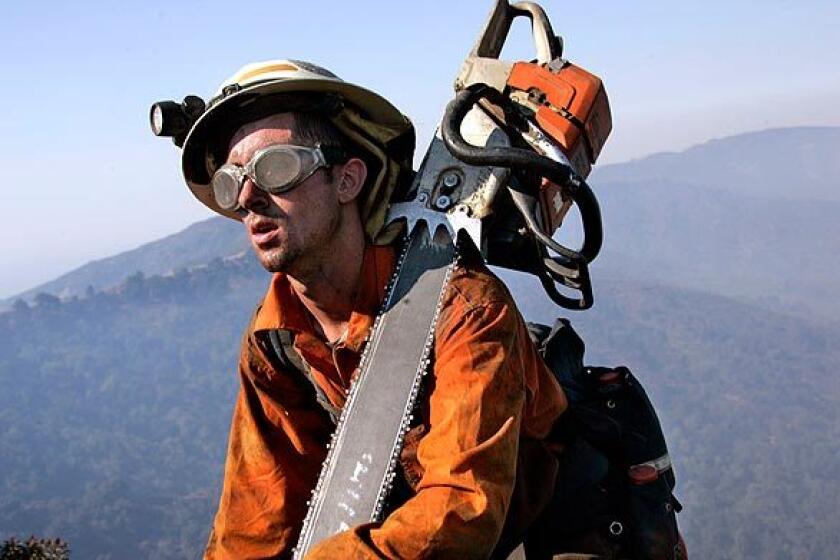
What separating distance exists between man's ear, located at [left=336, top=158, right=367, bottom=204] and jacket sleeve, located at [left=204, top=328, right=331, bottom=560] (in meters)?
0.76

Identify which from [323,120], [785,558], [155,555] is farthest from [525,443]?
[785,558]

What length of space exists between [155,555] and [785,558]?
140 m

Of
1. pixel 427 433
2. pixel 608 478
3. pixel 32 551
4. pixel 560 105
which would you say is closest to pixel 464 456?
pixel 427 433

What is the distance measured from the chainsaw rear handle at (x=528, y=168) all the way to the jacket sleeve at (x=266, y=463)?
4.02 ft

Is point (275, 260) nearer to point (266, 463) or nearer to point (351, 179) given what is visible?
point (351, 179)

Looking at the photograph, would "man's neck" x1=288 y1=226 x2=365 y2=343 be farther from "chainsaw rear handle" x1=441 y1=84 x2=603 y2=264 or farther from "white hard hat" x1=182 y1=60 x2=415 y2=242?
"chainsaw rear handle" x1=441 y1=84 x2=603 y2=264

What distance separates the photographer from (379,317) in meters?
3.24

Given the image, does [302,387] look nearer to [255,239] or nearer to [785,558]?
[255,239]

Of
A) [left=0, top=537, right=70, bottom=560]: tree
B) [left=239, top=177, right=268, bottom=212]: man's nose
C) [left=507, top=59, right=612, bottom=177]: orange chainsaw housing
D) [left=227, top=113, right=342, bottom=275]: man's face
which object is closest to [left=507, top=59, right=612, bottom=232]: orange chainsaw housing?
[left=507, top=59, right=612, bottom=177]: orange chainsaw housing

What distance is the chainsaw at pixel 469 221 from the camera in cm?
303

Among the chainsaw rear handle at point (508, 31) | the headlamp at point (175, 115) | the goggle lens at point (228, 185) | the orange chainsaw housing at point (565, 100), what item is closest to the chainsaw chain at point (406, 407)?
the goggle lens at point (228, 185)

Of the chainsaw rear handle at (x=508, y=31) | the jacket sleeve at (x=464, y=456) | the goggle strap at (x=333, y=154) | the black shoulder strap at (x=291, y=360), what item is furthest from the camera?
the chainsaw rear handle at (x=508, y=31)

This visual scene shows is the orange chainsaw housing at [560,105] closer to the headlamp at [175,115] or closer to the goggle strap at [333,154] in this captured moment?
the goggle strap at [333,154]

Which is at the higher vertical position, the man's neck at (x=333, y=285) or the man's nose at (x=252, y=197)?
the man's nose at (x=252, y=197)
